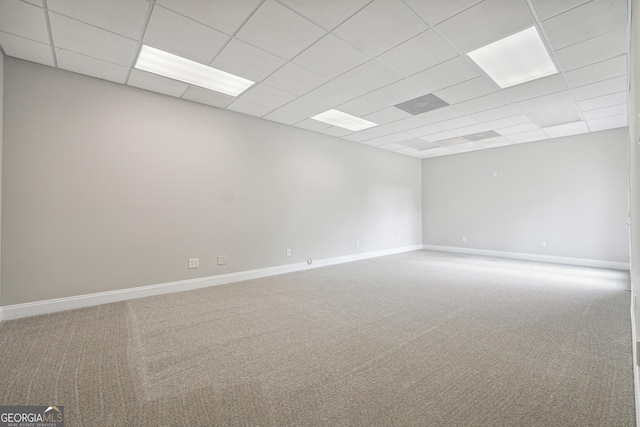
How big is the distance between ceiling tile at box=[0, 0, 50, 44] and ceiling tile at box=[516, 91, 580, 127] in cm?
573

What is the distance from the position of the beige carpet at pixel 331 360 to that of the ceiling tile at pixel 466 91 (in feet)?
9.18

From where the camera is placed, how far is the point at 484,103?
419 centimetres

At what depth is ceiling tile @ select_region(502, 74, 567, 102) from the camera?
3.42 metres

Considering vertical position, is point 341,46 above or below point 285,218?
above

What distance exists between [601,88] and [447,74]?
7.26ft

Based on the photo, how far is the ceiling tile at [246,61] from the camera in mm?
2791

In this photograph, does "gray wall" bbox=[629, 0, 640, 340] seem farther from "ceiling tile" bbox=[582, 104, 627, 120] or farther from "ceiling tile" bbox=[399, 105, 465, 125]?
"ceiling tile" bbox=[582, 104, 627, 120]

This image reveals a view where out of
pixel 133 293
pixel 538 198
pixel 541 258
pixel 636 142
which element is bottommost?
pixel 541 258

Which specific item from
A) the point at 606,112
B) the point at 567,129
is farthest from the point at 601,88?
the point at 567,129

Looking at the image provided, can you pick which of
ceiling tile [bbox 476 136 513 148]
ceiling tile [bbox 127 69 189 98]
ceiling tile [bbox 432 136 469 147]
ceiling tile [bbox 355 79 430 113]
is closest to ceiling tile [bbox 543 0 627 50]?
ceiling tile [bbox 355 79 430 113]

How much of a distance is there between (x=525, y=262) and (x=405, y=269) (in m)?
3.05

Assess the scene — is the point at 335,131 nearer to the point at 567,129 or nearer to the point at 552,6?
the point at 552,6

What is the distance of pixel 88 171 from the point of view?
3303mm

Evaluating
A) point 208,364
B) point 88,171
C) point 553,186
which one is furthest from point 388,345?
point 553,186
